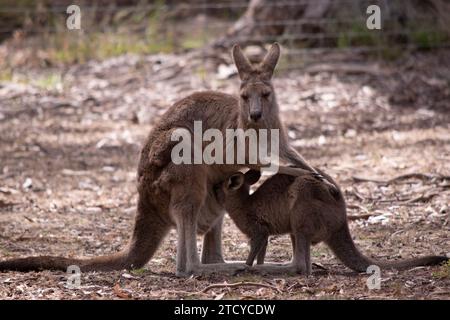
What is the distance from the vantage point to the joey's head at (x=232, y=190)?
19.2ft

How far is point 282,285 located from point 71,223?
277 centimetres

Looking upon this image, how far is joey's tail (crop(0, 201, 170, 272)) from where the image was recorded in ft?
18.4

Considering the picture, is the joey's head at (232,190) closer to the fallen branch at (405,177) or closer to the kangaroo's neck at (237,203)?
the kangaroo's neck at (237,203)

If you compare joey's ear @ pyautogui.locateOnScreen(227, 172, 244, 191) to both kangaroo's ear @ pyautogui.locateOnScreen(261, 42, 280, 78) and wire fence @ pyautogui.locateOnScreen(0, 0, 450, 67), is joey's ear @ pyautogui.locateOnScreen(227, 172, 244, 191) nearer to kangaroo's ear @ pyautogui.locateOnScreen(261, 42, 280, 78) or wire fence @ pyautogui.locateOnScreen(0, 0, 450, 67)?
kangaroo's ear @ pyautogui.locateOnScreen(261, 42, 280, 78)

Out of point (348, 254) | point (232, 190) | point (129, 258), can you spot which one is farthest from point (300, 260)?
point (129, 258)

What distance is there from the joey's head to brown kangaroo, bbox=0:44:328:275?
5cm

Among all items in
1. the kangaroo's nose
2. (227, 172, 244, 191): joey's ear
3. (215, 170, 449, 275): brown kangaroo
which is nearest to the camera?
(215, 170, 449, 275): brown kangaroo

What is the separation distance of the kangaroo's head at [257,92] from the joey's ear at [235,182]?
0.35 metres

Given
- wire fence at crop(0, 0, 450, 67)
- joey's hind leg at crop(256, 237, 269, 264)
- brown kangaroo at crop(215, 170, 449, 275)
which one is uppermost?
wire fence at crop(0, 0, 450, 67)

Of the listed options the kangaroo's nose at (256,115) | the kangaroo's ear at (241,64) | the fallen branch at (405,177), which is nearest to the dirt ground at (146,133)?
the fallen branch at (405,177)

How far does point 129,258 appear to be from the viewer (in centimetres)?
572

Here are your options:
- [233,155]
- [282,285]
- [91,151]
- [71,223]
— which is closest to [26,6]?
[91,151]

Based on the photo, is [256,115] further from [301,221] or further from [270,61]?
[301,221]

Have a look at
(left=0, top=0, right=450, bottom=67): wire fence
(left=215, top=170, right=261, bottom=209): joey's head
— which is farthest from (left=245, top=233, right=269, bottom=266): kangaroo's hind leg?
(left=0, top=0, right=450, bottom=67): wire fence
